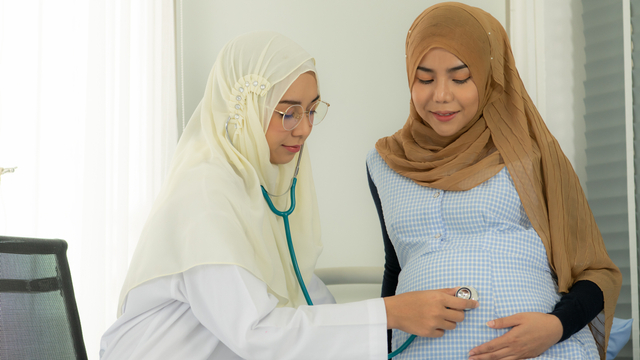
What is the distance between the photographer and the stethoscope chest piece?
1068mm

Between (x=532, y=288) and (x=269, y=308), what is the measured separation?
0.60m

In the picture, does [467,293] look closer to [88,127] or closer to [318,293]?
[318,293]

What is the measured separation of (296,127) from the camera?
131cm

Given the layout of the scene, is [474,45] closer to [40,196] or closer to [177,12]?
[40,196]

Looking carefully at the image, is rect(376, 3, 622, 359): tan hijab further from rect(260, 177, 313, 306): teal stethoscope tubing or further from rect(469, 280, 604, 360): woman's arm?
rect(260, 177, 313, 306): teal stethoscope tubing

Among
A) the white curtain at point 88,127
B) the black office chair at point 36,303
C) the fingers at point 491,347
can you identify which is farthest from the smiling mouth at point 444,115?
the white curtain at point 88,127

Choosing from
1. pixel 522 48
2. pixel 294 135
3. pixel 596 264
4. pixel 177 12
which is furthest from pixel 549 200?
pixel 177 12

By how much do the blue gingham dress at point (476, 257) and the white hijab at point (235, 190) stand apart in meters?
0.32

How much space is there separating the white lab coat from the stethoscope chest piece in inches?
6.8

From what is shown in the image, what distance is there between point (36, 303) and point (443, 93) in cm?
99

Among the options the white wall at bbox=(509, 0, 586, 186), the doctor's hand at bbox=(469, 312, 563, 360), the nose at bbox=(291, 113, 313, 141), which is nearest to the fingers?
the doctor's hand at bbox=(469, 312, 563, 360)

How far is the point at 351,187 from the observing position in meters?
2.35

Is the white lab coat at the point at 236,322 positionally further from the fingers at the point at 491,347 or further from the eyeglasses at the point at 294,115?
the eyeglasses at the point at 294,115

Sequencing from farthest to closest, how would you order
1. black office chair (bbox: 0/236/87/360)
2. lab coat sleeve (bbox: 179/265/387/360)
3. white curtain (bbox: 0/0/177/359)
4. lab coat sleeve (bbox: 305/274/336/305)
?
1. lab coat sleeve (bbox: 305/274/336/305)
2. white curtain (bbox: 0/0/177/359)
3. lab coat sleeve (bbox: 179/265/387/360)
4. black office chair (bbox: 0/236/87/360)
